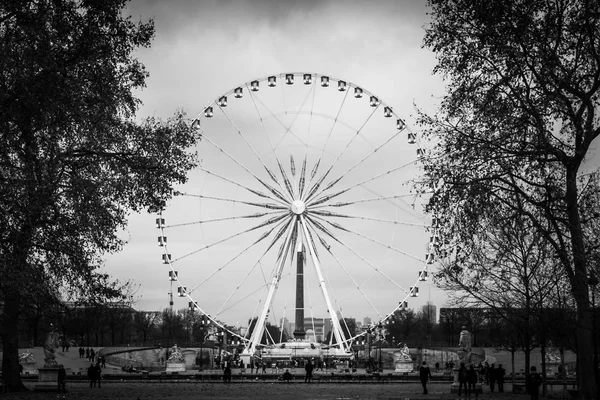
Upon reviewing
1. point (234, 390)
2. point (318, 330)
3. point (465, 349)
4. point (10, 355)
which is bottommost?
point (234, 390)

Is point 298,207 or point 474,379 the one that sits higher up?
point 298,207

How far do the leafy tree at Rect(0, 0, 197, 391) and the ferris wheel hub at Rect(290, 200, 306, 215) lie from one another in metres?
25.5

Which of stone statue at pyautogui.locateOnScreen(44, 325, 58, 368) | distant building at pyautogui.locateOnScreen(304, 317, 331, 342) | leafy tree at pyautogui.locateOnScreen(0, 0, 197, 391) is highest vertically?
leafy tree at pyautogui.locateOnScreen(0, 0, 197, 391)

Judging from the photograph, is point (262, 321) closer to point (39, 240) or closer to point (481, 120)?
point (39, 240)

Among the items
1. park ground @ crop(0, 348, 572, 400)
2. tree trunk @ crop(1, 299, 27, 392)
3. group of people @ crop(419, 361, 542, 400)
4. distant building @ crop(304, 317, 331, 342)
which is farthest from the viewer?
distant building @ crop(304, 317, 331, 342)

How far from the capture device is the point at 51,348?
45.9 m

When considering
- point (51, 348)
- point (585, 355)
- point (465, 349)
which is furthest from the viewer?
point (51, 348)

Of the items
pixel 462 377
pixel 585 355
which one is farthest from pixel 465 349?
pixel 585 355

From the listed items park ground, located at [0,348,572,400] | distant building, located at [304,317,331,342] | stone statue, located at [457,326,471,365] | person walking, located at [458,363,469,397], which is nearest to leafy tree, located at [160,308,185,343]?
distant building, located at [304,317,331,342]

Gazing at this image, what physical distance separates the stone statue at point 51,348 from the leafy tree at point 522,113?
26003 millimetres

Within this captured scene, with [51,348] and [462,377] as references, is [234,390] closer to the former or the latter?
[462,377]

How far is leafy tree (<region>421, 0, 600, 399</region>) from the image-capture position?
79.8 ft

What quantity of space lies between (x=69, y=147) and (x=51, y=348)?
57.5 feet

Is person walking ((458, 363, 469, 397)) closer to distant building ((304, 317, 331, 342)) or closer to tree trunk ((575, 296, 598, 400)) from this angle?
tree trunk ((575, 296, 598, 400))
